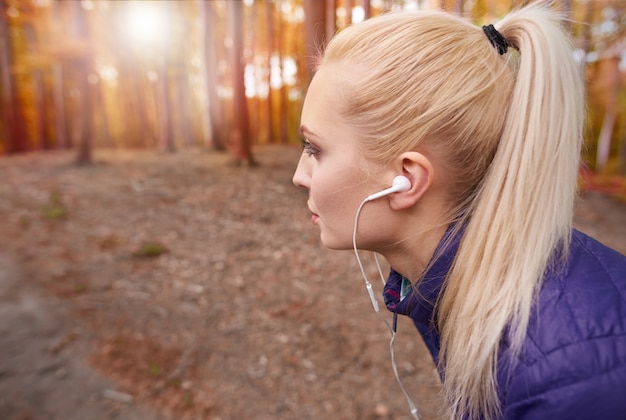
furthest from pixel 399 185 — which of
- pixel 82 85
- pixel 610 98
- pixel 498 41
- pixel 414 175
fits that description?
pixel 610 98

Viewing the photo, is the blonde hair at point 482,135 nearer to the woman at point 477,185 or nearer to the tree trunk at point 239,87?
the woman at point 477,185

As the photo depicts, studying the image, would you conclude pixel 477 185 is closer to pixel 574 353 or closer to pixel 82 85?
pixel 574 353

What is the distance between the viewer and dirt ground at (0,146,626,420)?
2857 mm

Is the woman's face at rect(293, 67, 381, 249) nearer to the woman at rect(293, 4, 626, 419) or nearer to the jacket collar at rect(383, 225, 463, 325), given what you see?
the woman at rect(293, 4, 626, 419)

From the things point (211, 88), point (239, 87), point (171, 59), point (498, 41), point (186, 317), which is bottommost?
point (186, 317)

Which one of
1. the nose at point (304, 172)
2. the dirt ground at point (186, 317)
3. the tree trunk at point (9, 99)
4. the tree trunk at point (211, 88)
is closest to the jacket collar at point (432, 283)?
the nose at point (304, 172)

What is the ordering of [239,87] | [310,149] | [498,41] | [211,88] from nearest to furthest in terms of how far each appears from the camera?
[498,41], [310,149], [239,87], [211,88]

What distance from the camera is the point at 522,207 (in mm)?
1009

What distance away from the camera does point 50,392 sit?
2781mm

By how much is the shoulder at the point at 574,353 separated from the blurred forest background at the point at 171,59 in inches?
195

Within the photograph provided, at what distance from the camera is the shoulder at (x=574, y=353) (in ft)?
2.57

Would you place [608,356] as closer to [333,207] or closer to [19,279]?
[333,207]

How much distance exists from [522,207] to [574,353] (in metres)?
0.37

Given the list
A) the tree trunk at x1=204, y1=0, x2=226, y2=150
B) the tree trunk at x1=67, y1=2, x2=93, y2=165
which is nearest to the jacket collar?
the tree trunk at x1=67, y1=2, x2=93, y2=165
